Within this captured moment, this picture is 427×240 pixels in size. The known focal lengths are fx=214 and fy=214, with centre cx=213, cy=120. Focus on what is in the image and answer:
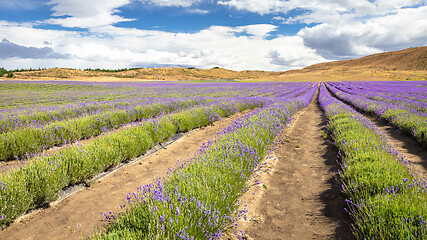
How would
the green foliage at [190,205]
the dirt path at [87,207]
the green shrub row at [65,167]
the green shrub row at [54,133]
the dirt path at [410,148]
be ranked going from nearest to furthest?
the green foliage at [190,205]
the dirt path at [87,207]
the green shrub row at [65,167]
the dirt path at [410,148]
the green shrub row at [54,133]

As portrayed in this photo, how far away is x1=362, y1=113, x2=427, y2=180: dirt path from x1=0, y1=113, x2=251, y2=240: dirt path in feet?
17.7

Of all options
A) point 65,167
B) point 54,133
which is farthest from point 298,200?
point 54,133

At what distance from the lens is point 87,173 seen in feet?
14.4

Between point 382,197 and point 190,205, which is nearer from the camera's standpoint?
point 190,205

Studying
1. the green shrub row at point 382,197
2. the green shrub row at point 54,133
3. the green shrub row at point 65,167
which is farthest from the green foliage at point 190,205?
the green shrub row at point 54,133

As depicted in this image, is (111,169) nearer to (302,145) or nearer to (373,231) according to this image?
(373,231)

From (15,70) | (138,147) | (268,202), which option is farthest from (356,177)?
(15,70)

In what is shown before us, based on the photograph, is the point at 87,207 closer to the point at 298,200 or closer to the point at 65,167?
the point at 65,167

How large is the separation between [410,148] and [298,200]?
4.90 m

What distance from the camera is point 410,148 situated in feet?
20.5

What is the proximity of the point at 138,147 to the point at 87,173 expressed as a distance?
5.10 ft

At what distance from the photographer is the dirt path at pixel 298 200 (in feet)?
9.95

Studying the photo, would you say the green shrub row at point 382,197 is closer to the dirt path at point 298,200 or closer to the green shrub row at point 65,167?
the dirt path at point 298,200

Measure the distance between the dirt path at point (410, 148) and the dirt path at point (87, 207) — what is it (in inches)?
212
